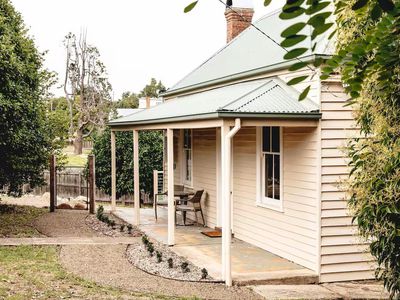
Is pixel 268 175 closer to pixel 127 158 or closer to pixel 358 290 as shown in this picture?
pixel 358 290

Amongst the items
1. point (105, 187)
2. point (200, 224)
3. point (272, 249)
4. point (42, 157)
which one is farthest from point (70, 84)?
point (272, 249)

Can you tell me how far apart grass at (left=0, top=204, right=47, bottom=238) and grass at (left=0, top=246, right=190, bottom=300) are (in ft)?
9.19

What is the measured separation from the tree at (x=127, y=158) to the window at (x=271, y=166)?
37.7 feet

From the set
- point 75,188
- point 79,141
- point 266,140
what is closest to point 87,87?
point 79,141

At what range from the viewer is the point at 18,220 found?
50.2ft

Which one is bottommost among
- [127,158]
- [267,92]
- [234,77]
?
[127,158]

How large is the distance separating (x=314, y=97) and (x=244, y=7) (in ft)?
30.0

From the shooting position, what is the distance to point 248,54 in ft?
45.3

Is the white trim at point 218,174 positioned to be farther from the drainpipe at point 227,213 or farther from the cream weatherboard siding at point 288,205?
the drainpipe at point 227,213

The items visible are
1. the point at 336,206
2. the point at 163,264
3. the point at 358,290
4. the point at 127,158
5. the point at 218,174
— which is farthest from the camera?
the point at 127,158

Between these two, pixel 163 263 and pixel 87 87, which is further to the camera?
pixel 87 87

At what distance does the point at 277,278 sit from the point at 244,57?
268 inches

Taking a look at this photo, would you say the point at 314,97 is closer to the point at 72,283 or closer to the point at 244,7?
the point at 72,283

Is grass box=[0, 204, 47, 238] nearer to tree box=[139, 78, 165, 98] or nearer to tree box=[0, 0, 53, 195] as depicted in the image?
tree box=[0, 0, 53, 195]
